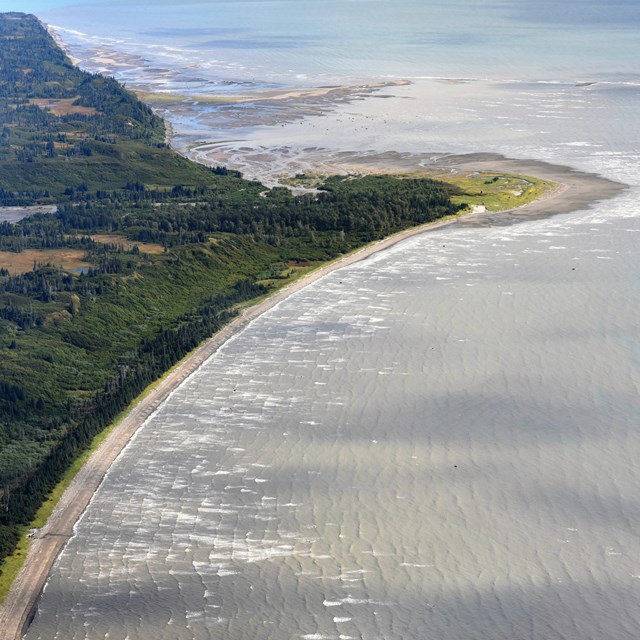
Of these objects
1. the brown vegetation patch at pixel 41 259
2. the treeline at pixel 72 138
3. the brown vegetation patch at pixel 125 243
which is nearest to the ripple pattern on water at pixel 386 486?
the brown vegetation patch at pixel 125 243

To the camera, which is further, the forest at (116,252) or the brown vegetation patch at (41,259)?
the brown vegetation patch at (41,259)

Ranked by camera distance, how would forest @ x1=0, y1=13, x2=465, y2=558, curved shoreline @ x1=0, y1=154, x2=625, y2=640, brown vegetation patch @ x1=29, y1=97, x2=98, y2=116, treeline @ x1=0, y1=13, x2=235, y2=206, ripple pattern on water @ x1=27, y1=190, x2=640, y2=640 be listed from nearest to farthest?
ripple pattern on water @ x1=27, y1=190, x2=640, y2=640 < curved shoreline @ x1=0, y1=154, x2=625, y2=640 < forest @ x1=0, y1=13, x2=465, y2=558 < treeline @ x1=0, y1=13, x2=235, y2=206 < brown vegetation patch @ x1=29, y1=97, x2=98, y2=116

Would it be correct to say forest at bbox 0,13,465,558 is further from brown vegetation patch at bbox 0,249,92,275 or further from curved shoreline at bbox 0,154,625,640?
curved shoreline at bbox 0,154,625,640

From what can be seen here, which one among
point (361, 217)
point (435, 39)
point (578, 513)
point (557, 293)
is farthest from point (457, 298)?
point (435, 39)

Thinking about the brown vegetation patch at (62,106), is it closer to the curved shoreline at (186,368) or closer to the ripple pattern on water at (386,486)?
the curved shoreline at (186,368)

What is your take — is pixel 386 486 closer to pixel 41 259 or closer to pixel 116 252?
pixel 116 252

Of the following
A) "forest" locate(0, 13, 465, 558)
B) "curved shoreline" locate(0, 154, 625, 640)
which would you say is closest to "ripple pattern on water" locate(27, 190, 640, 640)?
"curved shoreline" locate(0, 154, 625, 640)
